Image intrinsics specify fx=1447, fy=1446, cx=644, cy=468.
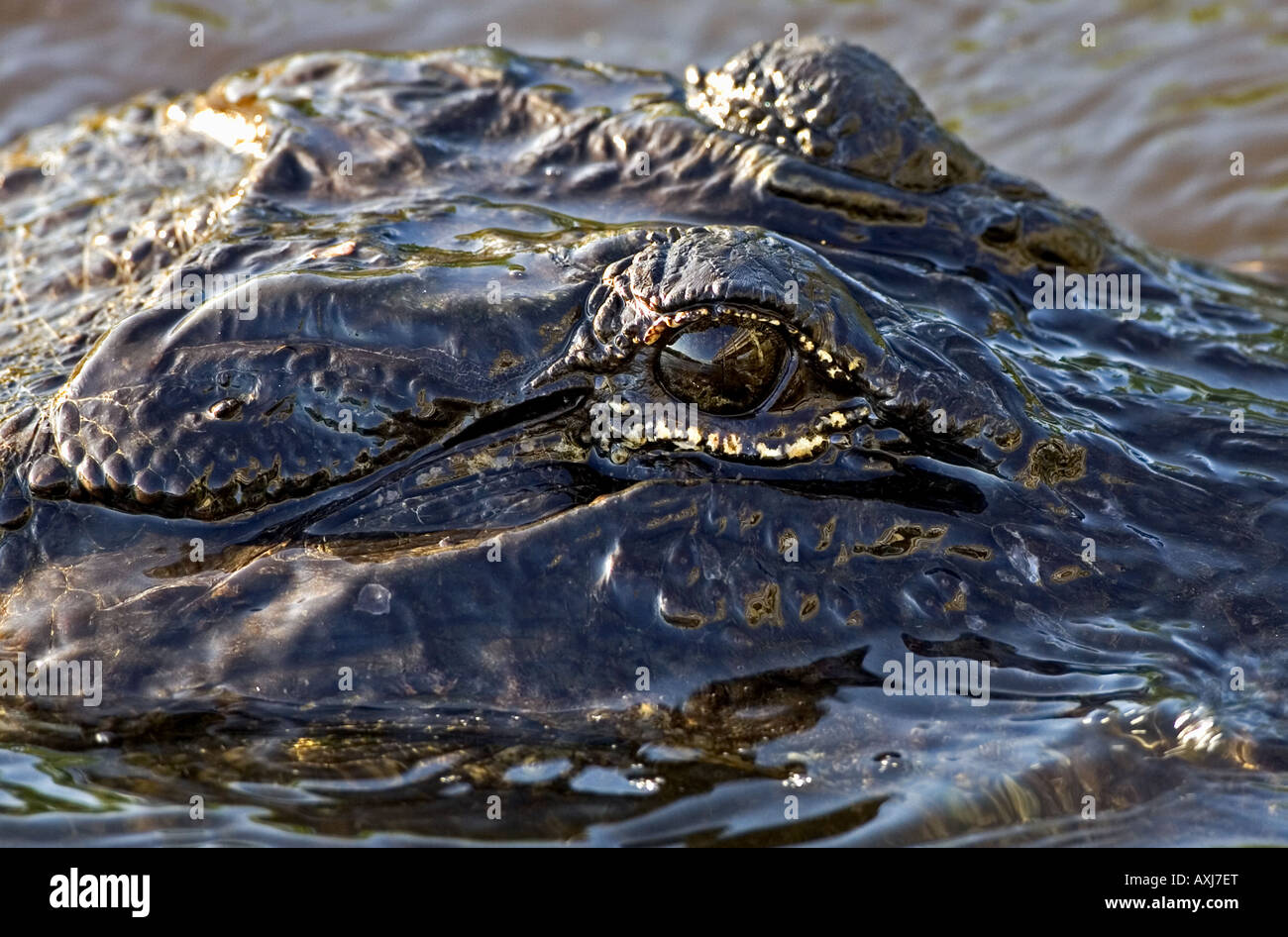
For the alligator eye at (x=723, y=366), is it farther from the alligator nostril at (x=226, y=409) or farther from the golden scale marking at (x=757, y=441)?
the alligator nostril at (x=226, y=409)

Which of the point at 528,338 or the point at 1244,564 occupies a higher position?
the point at 528,338

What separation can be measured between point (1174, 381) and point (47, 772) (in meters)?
3.14

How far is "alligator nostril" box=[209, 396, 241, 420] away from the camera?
3.62 metres

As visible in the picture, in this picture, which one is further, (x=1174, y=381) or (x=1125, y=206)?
(x=1125, y=206)

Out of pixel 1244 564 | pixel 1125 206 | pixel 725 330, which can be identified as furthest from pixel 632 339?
pixel 1125 206

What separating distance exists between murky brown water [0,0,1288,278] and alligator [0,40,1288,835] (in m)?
3.76

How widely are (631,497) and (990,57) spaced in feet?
19.3

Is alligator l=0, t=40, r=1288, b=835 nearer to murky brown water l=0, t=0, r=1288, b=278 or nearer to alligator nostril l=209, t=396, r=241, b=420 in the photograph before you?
alligator nostril l=209, t=396, r=241, b=420

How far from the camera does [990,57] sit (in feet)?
27.7

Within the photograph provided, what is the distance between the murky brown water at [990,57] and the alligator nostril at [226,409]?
5.11 metres

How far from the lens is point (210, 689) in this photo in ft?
11.5

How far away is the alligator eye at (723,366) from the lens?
3.47 metres
